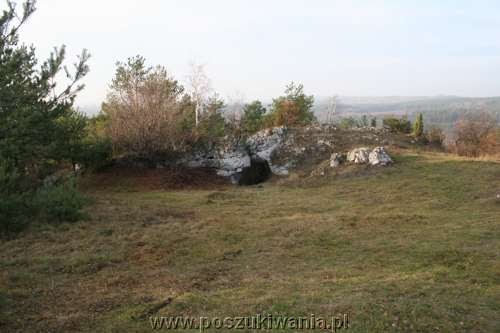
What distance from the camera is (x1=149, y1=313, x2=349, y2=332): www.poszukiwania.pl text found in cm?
532

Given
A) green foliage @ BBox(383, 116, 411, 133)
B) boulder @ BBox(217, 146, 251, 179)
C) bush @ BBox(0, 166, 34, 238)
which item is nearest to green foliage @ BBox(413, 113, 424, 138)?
green foliage @ BBox(383, 116, 411, 133)

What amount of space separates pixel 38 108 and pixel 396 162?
47.2ft

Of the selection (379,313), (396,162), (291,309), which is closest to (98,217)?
(291,309)

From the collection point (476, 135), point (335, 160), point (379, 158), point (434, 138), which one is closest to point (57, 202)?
point (335, 160)

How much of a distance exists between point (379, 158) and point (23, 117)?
1407cm

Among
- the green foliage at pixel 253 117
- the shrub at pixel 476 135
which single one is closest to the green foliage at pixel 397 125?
the shrub at pixel 476 135

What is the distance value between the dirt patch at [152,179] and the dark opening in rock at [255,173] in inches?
38.8

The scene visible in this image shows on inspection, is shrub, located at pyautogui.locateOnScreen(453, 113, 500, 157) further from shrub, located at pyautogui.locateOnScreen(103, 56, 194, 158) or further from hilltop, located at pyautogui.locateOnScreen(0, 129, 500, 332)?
shrub, located at pyautogui.locateOnScreen(103, 56, 194, 158)

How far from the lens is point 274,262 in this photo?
830cm

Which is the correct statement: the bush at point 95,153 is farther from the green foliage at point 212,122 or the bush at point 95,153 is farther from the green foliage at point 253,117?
the green foliage at point 253,117

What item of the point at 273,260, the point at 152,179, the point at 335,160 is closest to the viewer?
the point at 273,260

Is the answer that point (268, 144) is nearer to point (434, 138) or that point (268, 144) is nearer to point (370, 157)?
point (370, 157)

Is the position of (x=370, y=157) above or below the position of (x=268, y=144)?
below

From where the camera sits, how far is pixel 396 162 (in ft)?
60.1
